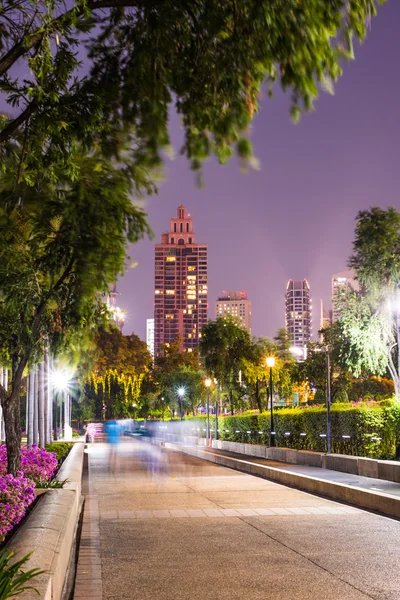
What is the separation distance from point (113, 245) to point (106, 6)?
5827mm

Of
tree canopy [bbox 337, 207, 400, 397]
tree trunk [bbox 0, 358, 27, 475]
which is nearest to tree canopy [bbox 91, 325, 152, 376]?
tree canopy [bbox 337, 207, 400, 397]

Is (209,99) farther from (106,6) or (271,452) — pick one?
(271,452)

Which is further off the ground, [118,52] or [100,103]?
[118,52]

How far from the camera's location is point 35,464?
54.0ft

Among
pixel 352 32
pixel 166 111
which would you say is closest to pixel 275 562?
pixel 166 111

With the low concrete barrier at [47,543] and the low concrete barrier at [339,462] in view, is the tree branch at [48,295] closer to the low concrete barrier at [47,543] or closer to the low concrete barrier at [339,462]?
the low concrete barrier at [47,543]

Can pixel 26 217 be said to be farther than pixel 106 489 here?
No

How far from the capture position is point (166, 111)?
643 centimetres

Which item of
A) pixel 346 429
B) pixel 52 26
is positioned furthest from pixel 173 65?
pixel 346 429

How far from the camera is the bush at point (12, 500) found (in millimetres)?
9750

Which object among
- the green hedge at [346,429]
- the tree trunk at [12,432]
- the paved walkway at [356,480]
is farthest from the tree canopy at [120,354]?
the tree trunk at [12,432]

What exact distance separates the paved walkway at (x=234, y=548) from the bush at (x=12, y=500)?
3.54 feet

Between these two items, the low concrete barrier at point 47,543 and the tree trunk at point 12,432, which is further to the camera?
the tree trunk at point 12,432

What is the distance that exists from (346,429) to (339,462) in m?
3.94
